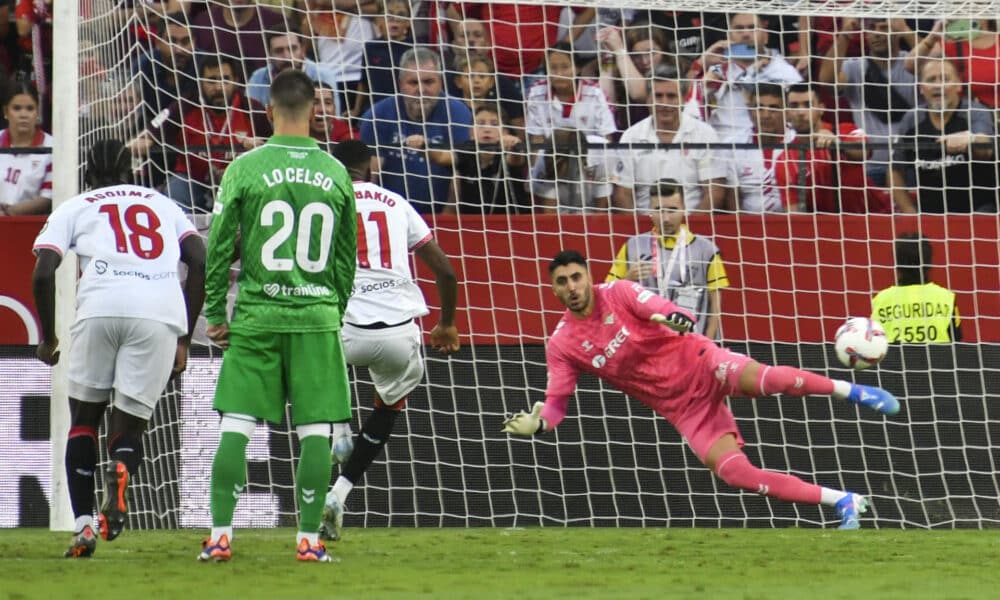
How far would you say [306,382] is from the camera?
5.83 m

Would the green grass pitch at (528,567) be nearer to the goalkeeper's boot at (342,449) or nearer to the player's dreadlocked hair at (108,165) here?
the goalkeeper's boot at (342,449)

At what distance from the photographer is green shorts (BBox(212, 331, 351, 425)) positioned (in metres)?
5.80

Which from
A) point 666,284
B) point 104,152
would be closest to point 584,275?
point 666,284

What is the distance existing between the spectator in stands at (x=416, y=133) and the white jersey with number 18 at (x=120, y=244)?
12.3 ft

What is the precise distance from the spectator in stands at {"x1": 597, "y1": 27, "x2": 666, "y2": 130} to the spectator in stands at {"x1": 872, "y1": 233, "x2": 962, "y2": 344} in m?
2.15

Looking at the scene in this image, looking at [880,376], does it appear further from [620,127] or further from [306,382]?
[306,382]

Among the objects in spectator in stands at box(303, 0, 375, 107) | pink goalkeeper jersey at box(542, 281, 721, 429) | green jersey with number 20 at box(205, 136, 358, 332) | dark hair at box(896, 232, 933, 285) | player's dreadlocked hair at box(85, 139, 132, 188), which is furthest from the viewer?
spectator in stands at box(303, 0, 375, 107)

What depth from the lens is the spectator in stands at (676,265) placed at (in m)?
10.0

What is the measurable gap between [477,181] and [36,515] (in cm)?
363

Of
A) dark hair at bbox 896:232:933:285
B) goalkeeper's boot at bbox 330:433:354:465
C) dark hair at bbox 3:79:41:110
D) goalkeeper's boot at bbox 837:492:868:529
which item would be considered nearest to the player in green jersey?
goalkeeper's boot at bbox 330:433:354:465

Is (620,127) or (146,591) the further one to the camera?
(620,127)

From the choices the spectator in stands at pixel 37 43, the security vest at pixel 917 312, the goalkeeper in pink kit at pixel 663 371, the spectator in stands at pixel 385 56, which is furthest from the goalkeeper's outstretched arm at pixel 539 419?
the spectator in stands at pixel 37 43

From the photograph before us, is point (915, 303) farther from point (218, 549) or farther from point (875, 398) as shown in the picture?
point (218, 549)

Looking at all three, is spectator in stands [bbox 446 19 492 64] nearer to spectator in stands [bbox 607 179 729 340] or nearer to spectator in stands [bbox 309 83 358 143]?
spectator in stands [bbox 309 83 358 143]
